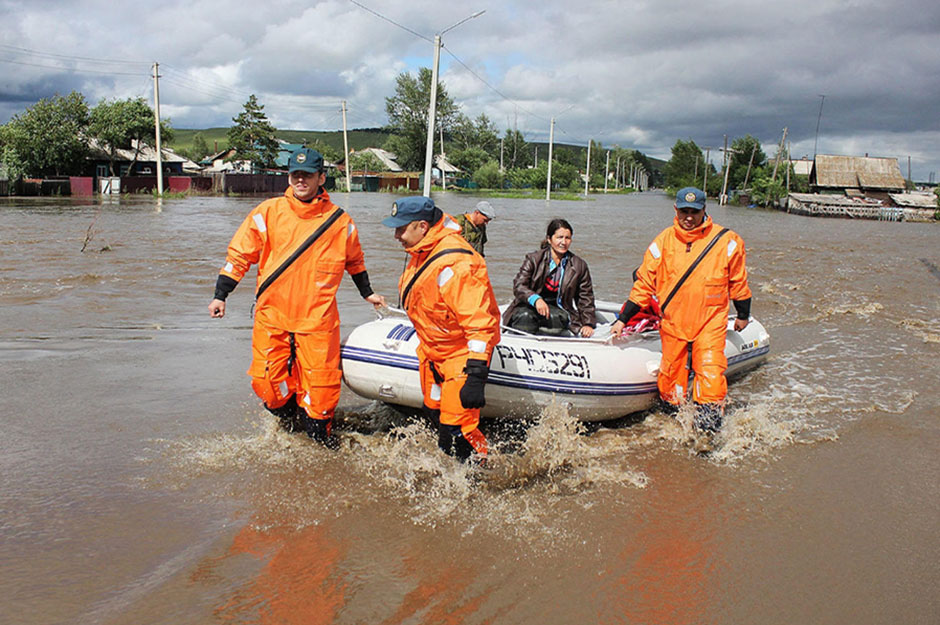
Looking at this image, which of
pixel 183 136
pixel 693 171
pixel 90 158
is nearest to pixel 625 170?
pixel 693 171

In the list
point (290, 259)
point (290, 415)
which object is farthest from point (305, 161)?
point (290, 415)

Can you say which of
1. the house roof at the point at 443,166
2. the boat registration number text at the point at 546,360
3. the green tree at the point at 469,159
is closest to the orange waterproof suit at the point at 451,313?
the boat registration number text at the point at 546,360

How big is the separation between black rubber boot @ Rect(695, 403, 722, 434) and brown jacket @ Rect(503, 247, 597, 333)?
1.23m

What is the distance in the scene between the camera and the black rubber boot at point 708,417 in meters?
5.02

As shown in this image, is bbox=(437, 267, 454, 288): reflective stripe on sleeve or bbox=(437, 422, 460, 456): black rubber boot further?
bbox=(437, 422, 460, 456): black rubber boot

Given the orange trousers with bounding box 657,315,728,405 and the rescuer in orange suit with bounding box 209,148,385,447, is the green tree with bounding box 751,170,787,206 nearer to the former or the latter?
Answer: the orange trousers with bounding box 657,315,728,405

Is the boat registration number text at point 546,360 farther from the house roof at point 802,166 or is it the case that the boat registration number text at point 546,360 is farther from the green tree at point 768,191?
the house roof at point 802,166

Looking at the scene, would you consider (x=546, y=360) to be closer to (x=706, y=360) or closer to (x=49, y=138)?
(x=706, y=360)

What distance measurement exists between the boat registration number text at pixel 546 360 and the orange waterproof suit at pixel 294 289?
125 cm

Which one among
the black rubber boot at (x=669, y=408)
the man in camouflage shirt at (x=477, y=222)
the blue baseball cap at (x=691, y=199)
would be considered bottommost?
the black rubber boot at (x=669, y=408)

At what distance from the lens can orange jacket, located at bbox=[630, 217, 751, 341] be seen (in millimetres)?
4914

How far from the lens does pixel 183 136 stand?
6255 inches

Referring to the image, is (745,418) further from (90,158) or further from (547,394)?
(90,158)

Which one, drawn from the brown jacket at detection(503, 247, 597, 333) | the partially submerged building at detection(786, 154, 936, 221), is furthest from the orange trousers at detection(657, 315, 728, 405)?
the partially submerged building at detection(786, 154, 936, 221)
